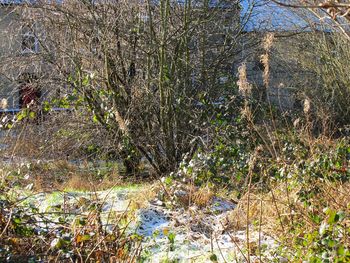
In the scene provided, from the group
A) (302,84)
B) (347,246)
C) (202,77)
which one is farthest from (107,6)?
(302,84)

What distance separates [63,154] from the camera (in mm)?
10516

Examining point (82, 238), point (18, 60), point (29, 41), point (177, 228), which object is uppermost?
point (29, 41)

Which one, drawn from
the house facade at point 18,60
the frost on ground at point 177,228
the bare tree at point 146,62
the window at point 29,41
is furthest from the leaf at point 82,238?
the window at point 29,41

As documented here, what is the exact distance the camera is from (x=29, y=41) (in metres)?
10.9

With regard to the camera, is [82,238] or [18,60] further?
[18,60]

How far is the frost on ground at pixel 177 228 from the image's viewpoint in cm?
460

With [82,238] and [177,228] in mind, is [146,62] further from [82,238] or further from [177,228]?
[82,238]

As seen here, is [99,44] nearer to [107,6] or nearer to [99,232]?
[107,6]

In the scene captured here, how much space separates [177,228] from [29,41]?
682cm

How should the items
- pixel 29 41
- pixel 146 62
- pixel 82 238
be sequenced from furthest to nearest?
1. pixel 29 41
2. pixel 146 62
3. pixel 82 238

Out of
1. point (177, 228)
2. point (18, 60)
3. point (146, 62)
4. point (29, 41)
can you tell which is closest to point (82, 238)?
point (177, 228)

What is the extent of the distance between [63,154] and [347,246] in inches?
310

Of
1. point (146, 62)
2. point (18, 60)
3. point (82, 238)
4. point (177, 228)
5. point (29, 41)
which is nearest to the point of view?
point (82, 238)

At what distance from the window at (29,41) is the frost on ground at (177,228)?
439 centimetres
